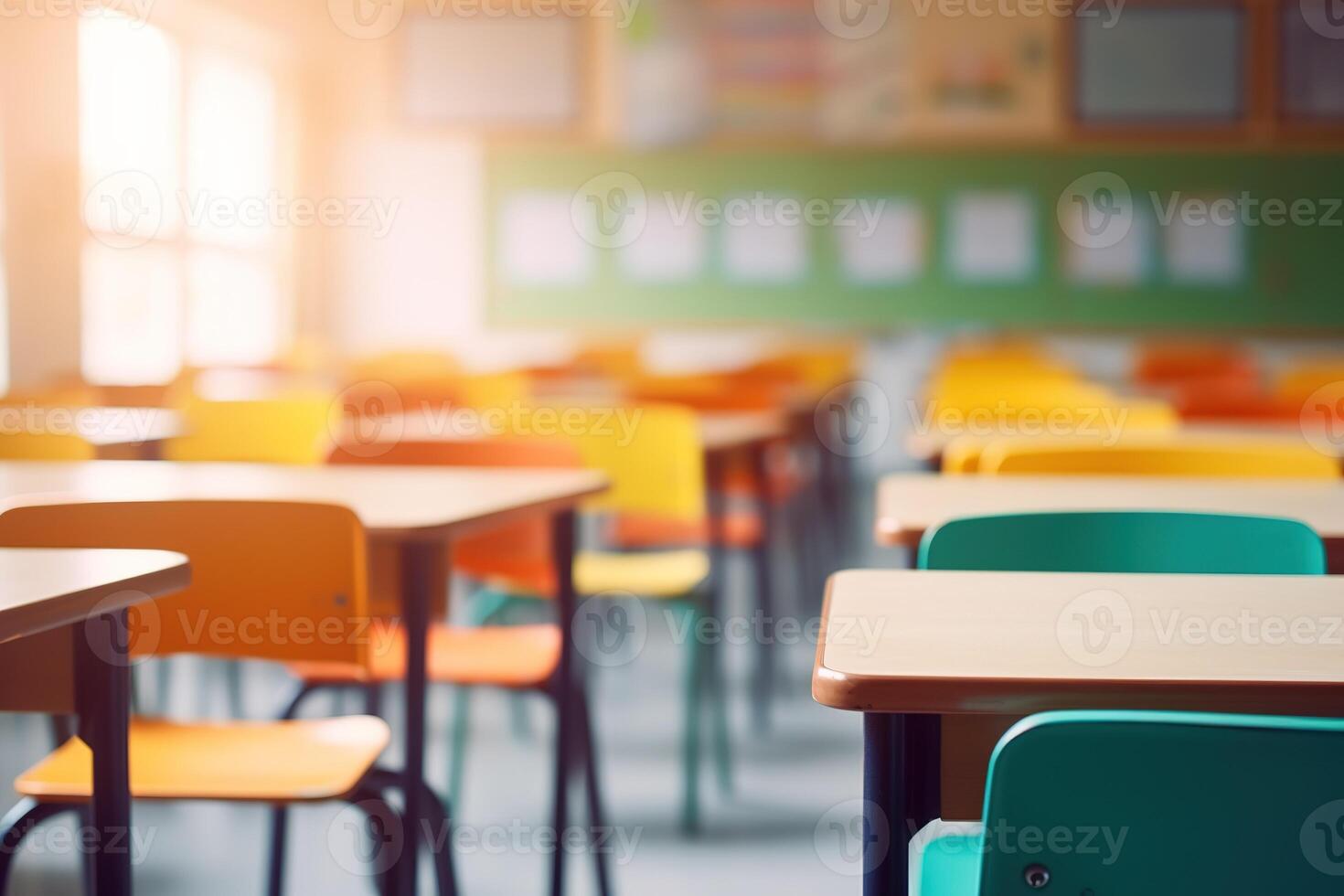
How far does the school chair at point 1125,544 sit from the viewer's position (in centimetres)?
149

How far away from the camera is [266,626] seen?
167 centimetres

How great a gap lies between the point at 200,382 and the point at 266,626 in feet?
12.7

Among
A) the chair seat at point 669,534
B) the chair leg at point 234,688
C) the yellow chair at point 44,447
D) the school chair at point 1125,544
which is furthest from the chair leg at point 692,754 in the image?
the school chair at point 1125,544

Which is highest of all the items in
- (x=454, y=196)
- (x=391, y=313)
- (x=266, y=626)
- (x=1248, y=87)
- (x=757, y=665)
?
(x=1248, y=87)

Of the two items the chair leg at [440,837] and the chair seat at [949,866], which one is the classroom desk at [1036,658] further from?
the chair leg at [440,837]

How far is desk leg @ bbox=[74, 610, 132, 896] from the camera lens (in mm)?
1222

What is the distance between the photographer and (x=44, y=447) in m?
2.73

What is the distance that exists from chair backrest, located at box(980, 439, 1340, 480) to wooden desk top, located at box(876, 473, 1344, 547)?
0.06ft

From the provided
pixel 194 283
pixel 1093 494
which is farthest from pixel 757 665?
pixel 194 283

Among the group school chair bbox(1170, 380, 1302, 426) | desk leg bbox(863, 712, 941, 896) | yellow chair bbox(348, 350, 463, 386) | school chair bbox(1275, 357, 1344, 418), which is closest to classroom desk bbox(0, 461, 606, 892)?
desk leg bbox(863, 712, 941, 896)

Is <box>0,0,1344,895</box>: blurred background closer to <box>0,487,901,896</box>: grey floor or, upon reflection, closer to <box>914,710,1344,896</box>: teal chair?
<box>0,487,901,896</box>: grey floor

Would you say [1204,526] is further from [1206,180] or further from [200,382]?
[1206,180]

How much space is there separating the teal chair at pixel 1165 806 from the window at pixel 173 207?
4995 mm

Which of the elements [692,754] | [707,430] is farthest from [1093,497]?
[707,430]
